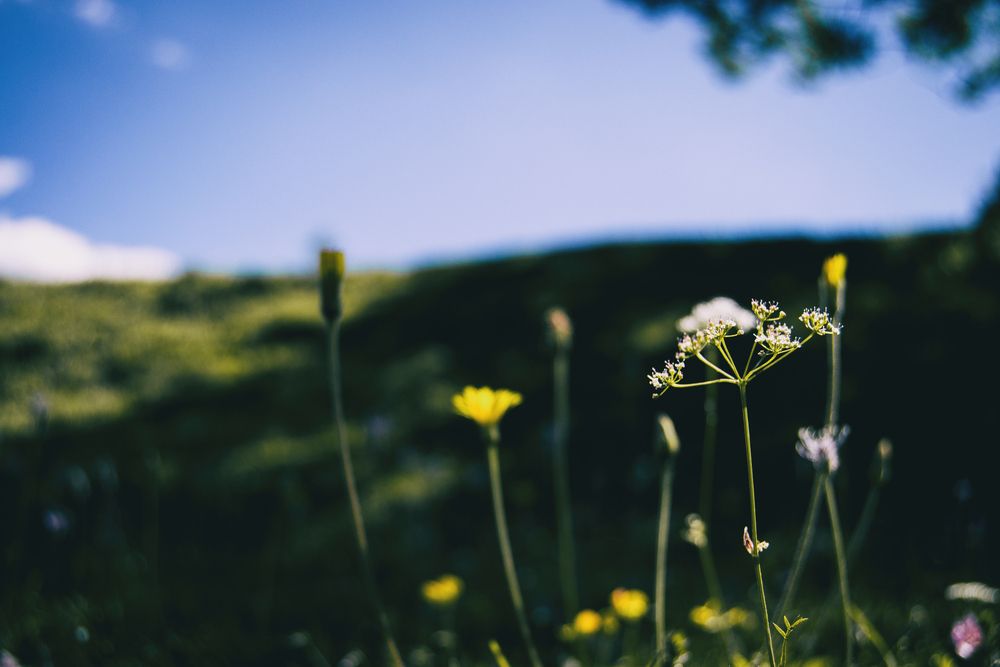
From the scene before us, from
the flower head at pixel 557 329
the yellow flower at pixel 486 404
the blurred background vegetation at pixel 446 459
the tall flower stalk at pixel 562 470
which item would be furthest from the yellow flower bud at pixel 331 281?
the blurred background vegetation at pixel 446 459

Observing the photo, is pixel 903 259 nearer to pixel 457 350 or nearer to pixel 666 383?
pixel 457 350

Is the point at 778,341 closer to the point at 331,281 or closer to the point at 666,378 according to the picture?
the point at 666,378

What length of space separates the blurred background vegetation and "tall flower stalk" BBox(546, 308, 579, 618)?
8 cm

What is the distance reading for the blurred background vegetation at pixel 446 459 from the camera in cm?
283

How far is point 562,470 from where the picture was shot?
2924 mm

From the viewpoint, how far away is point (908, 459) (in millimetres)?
3852

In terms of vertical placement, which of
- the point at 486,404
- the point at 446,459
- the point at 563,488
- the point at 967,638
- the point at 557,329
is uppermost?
the point at 557,329

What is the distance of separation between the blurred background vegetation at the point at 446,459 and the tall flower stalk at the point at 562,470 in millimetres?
83

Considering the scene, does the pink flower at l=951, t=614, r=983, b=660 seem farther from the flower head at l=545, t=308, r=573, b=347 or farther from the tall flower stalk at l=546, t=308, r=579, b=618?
the flower head at l=545, t=308, r=573, b=347

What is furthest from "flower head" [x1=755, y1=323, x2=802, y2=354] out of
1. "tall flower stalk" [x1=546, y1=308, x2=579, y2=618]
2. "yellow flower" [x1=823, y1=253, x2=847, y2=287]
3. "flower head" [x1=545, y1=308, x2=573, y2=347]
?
"flower head" [x1=545, y1=308, x2=573, y2=347]

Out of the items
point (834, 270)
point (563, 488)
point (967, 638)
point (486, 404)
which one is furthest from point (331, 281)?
point (967, 638)

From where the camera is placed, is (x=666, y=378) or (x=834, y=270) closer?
→ (x=666, y=378)

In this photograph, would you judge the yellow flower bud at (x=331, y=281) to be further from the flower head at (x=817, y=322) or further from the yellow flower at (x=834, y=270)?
the yellow flower at (x=834, y=270)

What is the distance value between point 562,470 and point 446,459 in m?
2.01
